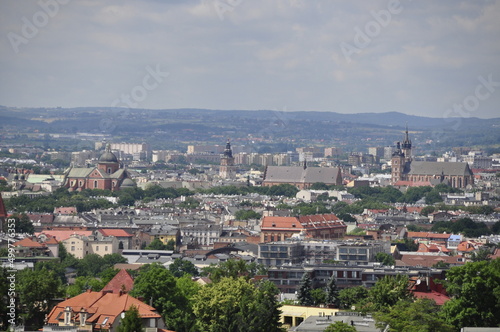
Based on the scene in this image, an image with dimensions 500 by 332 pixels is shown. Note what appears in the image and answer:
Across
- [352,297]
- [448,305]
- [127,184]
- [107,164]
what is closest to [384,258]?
[352,297]

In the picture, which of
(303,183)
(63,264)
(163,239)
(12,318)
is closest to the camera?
(12,318)

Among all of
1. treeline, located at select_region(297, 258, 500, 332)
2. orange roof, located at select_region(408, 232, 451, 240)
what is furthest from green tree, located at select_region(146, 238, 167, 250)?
treeline, located at select_region(297, 258, 500, 332)

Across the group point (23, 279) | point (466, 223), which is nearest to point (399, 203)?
point (466, 223)

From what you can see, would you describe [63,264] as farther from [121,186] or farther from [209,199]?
[121,186]

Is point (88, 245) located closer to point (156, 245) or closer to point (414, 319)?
point (156, 245)

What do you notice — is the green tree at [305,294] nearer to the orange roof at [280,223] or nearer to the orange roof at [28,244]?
the orange roof at [28,244]

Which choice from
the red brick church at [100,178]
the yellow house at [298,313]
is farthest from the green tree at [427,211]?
the yellow house at [298,313]
